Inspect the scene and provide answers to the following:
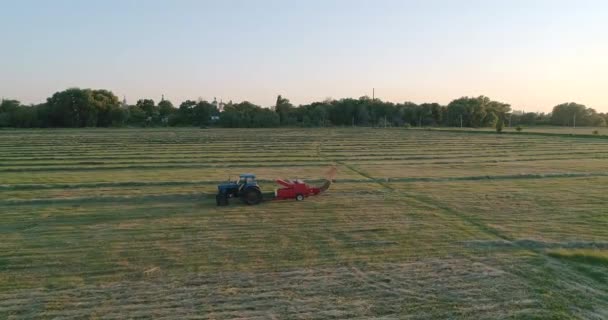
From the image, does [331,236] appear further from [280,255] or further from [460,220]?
[460,220]

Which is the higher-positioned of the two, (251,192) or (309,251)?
(251,192)

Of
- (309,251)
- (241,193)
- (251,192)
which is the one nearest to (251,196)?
(251,192)

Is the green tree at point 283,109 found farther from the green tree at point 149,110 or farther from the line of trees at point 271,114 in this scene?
the green tree at point 149,110

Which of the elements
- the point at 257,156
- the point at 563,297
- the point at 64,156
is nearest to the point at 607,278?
the point at 563,297

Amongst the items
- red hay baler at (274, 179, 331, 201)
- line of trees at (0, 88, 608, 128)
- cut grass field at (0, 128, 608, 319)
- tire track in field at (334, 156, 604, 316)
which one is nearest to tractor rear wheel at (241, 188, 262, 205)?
cut grass field at (0, 128, 608, 319)

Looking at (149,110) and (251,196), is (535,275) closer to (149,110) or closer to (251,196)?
(251,196)
